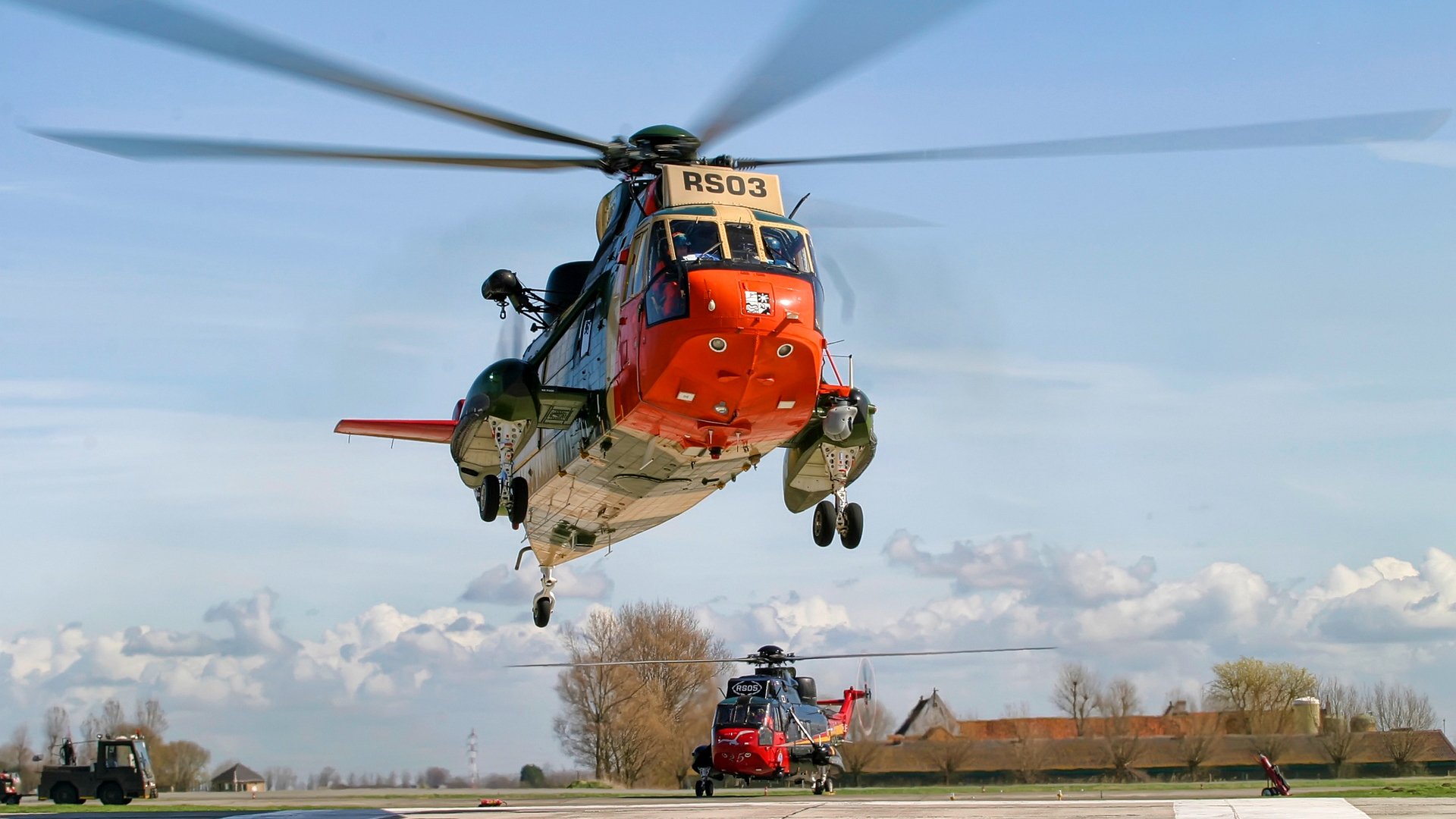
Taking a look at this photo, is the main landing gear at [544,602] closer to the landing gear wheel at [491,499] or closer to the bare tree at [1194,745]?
the landing gear wheel at [491,499]

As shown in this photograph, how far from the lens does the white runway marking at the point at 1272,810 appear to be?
17797 mm

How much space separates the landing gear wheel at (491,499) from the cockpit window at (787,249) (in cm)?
579

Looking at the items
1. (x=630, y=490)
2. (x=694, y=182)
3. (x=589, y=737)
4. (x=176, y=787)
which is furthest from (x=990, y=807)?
(x=176, y=787)

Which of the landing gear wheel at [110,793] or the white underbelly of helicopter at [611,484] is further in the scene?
the landing gear wheel at [110,793]

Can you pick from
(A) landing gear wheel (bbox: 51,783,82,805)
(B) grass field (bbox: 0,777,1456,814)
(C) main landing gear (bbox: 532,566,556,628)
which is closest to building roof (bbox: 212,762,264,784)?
(B) grass field (bbox: 0,777,1456,814)

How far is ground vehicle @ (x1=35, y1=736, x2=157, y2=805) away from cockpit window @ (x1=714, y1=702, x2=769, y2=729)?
16556 millimetres

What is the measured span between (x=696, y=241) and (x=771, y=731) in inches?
853

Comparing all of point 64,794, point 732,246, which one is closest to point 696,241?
point 732,246

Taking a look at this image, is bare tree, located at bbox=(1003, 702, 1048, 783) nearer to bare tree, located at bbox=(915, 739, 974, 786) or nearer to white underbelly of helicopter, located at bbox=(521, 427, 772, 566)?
bare tree, located at bbox=(915, 739, 974, 786)

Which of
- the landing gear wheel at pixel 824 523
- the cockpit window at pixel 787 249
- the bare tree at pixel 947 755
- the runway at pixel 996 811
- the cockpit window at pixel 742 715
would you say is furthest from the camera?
the bare tree at pixel 947 755

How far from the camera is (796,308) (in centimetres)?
1548

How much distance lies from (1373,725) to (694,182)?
44.2m

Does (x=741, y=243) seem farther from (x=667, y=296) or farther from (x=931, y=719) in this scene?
(x=931, y=719)

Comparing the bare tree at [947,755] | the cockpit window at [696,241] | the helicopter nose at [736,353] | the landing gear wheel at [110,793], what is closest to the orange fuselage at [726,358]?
the helicopter nose at [736,353]
